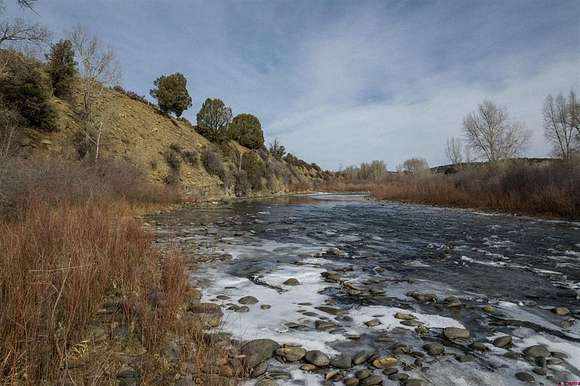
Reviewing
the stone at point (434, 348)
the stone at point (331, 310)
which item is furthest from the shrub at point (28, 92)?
the stone at point (434, 348)

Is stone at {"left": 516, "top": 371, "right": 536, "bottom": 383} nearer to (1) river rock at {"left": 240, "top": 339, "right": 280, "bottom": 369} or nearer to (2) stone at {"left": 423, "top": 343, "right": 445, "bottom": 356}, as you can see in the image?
(2) stone at {"left": 423, "top": 343, "right": 445, "bottom": 356}

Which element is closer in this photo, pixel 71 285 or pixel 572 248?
pixel 71 285

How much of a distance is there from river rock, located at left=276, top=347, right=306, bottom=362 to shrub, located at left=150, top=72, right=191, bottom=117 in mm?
34596

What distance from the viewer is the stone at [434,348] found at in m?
2.81

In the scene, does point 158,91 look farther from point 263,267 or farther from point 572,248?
point 572,248

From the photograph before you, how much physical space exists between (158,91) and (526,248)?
34920mm

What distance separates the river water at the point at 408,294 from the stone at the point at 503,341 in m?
0.04

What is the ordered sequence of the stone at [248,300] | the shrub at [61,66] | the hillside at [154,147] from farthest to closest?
the shrub at [61,66] → the hillside at [154,147] → the stone at [248,300]

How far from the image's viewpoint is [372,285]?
4898 mm

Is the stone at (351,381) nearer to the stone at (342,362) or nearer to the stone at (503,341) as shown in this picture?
the stone at (342,362)

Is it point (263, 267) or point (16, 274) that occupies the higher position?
point (16, 274)

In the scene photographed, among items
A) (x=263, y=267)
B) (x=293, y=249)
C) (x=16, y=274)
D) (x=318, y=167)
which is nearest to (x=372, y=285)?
(x=263, y=267)

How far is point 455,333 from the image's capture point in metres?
3.18

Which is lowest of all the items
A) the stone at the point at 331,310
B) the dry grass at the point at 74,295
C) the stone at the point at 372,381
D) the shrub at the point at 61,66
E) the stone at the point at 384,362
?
the stone at the point at 331,310
